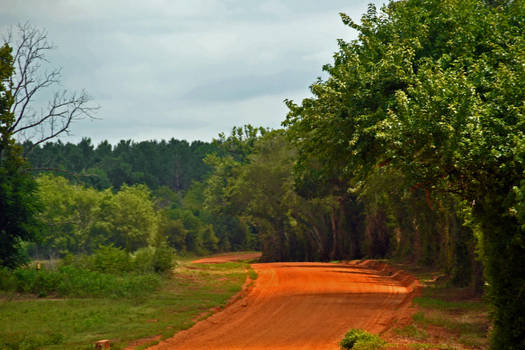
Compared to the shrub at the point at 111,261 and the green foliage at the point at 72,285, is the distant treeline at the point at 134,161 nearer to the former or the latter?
the shrub at the point at 111,261

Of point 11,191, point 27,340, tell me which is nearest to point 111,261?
point 11,191

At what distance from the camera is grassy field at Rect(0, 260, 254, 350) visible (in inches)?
591

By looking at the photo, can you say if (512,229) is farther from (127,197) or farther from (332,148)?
(127,197)

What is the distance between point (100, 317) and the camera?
1873cm

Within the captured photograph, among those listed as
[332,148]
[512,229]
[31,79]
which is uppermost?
[31,79]

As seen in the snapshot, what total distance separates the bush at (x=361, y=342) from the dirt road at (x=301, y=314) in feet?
2.37

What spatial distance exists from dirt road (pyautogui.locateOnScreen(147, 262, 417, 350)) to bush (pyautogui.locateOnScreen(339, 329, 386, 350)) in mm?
721

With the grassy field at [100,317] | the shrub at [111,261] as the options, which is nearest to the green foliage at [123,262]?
the shrub at [111,261]

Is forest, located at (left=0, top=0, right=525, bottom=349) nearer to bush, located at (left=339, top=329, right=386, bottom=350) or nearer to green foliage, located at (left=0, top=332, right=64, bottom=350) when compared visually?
bush, located at (left=339, top=329, right=386, bottom=350)

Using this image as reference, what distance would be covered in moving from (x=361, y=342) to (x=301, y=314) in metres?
6.81

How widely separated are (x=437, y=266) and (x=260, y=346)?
22332 mm

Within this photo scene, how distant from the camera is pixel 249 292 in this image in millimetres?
26422

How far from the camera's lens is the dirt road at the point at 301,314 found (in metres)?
15.2

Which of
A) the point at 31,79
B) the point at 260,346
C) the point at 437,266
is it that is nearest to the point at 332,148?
the point at 260,346
